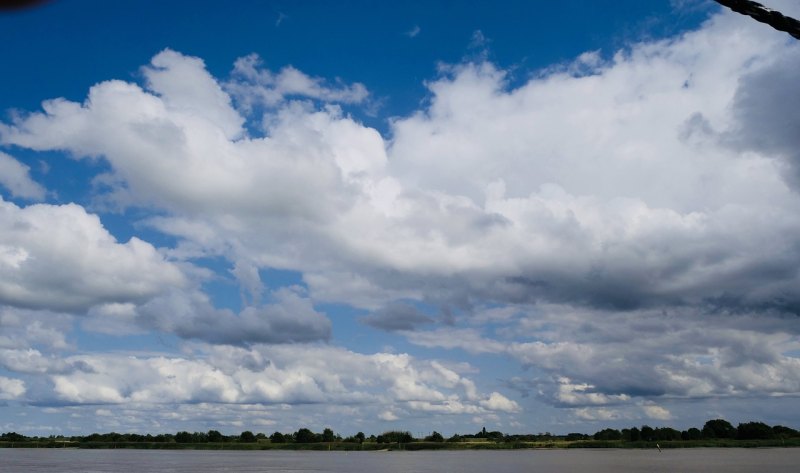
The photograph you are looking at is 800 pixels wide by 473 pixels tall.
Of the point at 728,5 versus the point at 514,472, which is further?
the point at 514,472

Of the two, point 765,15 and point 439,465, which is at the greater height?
point 765,15

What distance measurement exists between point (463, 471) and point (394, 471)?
8007mm

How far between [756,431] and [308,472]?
173 metres

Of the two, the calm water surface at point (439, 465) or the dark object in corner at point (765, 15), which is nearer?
the dark object in corner at point (765, 15)

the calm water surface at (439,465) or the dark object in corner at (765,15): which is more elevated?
the dark object in corner at (765,15)

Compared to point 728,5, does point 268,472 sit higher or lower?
lower

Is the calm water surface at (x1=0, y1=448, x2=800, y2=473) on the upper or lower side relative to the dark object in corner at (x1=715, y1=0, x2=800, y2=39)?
lower

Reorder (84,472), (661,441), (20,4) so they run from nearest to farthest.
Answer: (20,4)
(84,472)
(661,441)

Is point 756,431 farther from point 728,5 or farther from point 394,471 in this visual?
point 728,5

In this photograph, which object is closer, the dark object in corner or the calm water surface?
the dark object in corner

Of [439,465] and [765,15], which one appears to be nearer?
[765,15]

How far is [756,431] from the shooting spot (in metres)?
200

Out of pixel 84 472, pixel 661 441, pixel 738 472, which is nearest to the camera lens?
pixel 738 472

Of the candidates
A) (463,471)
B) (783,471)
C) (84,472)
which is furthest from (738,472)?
(84,472)
